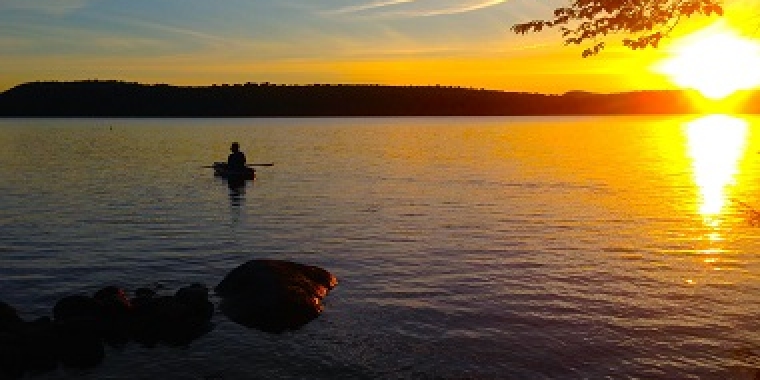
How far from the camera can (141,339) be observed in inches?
681

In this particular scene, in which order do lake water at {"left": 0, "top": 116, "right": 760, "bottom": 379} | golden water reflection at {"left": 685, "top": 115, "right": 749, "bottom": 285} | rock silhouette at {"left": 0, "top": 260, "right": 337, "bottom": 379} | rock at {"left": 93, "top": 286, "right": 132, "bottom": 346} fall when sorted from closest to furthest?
rock silhouette at {"left": 0, "top": 260, "right": 337, "bottom": 379}, lake water at {"left": 0, "top": 116, "right": 760, "bottom": 379}, rock at {"left": 93, "top": 286, "right": 132, "bottom": 346}, golden water reflection at {"left": 685, "top": 115, "right": 749, "bottom": 285}

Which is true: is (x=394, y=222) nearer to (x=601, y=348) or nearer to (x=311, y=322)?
(x=311, y=322)

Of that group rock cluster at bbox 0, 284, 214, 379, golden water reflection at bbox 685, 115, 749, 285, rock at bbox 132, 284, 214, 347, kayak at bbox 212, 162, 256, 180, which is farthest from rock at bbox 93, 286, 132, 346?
kayak at bbox 212, 162, 256, 180

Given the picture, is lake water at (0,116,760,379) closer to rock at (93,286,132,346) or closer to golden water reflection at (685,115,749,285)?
golden water reflection at (685,115,749,285)

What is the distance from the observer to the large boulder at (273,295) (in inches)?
727

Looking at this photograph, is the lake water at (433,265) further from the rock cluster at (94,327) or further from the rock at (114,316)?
the rock at (114,316)

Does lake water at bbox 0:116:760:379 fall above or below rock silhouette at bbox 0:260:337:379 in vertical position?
below

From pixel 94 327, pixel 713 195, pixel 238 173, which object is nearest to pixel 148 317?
pixel 94 327

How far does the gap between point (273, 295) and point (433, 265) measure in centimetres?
828

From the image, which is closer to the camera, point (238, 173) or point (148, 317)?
point (148, 317)

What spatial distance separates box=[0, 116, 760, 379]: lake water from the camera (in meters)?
16.0

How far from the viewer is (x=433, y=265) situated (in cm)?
2586

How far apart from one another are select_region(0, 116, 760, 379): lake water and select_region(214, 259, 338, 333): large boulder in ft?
1.55

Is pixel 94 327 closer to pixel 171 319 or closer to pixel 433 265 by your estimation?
pixel 171 319
